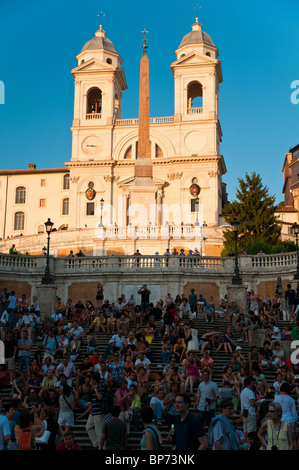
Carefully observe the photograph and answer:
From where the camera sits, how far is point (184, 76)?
70.4 metres

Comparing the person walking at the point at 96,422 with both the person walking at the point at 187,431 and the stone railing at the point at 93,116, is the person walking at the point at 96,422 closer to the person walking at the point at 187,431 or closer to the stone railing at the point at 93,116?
the person walking at the point at 187,431

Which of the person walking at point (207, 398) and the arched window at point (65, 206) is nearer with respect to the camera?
the person walking at point (207, 398)

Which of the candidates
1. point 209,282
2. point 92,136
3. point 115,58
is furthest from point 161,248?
point 115,58

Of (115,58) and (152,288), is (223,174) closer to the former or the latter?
(115,58)

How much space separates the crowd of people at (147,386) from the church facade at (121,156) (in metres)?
41.0

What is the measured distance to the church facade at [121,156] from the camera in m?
66.9

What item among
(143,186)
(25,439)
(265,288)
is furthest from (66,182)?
(25,439)

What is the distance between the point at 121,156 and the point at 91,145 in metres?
3.41

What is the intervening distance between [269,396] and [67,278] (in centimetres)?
1720

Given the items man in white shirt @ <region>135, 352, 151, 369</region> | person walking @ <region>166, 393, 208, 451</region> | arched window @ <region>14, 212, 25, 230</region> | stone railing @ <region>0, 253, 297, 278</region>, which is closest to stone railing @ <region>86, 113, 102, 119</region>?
arched window @ <region>14, 212, 25, 230</region>

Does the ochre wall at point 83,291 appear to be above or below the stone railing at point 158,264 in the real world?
below

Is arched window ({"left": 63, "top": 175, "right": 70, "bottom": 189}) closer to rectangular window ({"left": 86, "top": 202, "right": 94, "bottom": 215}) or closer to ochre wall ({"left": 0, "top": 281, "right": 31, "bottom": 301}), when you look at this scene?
rectangular window ({"left": 86, "top": 202, "right": 94, "bottom": 215})

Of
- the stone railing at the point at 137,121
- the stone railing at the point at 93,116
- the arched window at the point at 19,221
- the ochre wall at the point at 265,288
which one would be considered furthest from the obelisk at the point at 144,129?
the arched window at the point at 19,221

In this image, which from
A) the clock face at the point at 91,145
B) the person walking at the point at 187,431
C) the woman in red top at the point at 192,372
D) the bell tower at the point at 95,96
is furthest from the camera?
the bell tower at the point at 95,96
